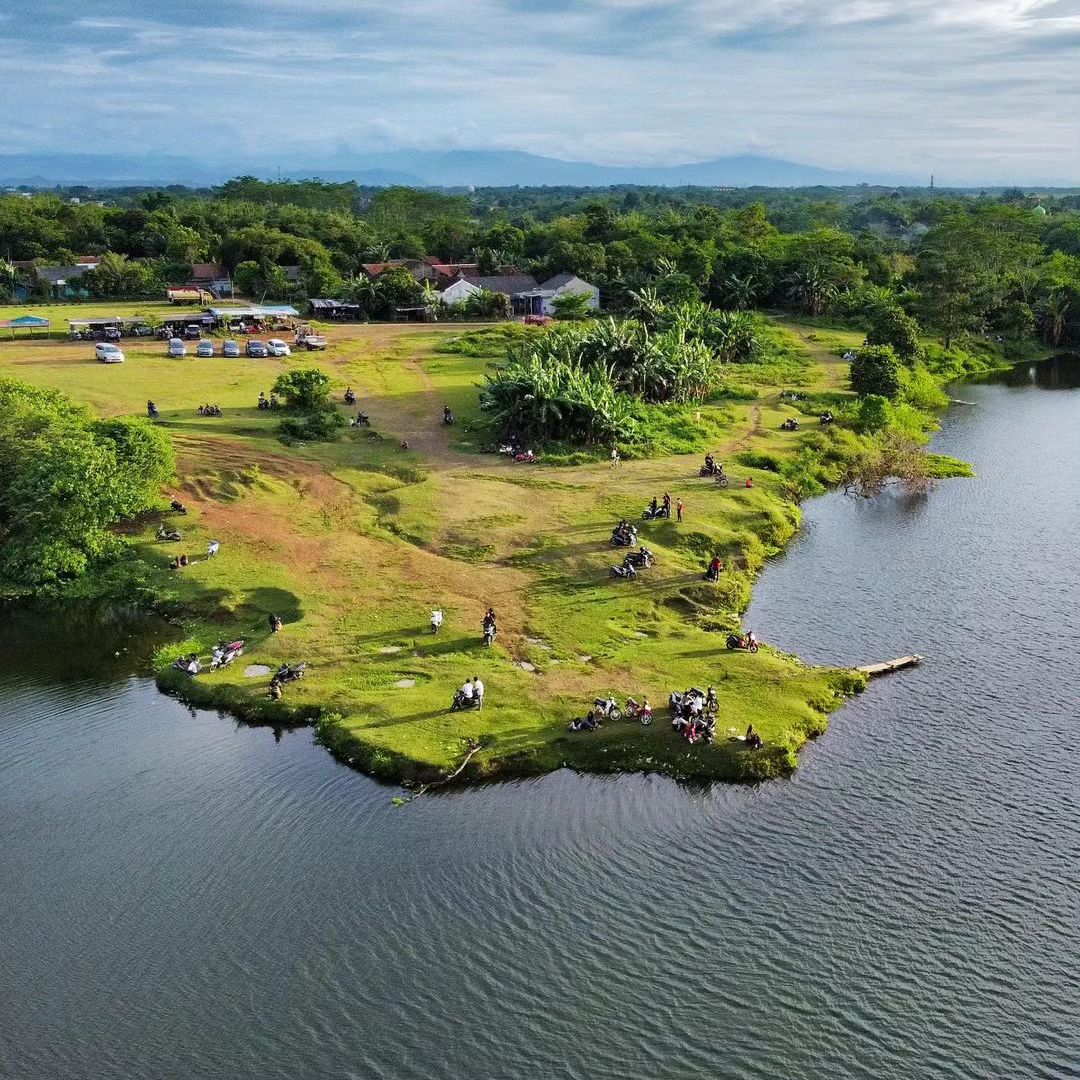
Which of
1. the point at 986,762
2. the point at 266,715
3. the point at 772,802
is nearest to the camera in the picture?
the point at 772,802

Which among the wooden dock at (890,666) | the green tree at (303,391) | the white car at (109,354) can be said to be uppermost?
the white car at (109,354)

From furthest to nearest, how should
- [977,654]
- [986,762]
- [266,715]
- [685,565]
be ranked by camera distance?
[685,565], [977,654], [266,715], [986,762]

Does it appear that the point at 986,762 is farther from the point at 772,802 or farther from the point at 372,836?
the point at 372,836


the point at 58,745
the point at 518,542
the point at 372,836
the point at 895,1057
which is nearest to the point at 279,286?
the point at 518,542

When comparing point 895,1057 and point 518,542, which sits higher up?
point 518,542

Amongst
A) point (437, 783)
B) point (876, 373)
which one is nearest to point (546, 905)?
point (437, 783)

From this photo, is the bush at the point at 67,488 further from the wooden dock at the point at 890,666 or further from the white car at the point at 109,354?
the wooden dock at the point at 890,666

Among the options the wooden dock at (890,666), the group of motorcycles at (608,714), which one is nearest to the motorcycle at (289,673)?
the group of motorcycles at (608,714)
